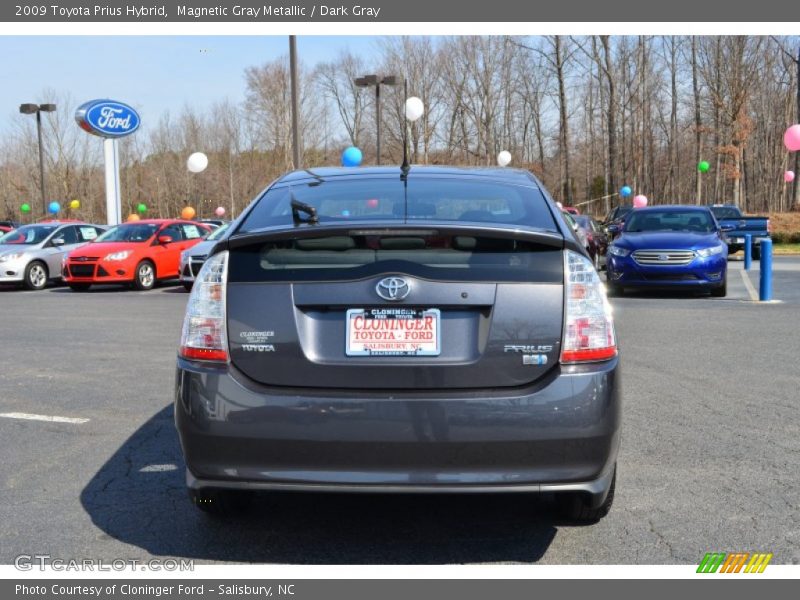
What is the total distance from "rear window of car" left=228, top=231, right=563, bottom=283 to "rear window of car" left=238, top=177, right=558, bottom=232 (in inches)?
7.7

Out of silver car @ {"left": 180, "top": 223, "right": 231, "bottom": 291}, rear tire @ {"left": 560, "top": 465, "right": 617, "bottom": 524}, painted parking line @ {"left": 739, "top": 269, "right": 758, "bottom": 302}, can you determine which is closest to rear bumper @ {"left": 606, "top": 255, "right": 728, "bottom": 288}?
painted parking line @ {"left": 739, "top": 269, "right": 758, "bottom": 302}

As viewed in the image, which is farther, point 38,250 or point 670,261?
point 38,250

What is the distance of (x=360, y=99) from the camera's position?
6550cm

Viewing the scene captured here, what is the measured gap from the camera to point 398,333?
11.0 feet

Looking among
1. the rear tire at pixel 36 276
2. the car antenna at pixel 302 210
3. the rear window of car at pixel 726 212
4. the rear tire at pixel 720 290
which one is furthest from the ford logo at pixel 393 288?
the rear window of car at pixel 726 212

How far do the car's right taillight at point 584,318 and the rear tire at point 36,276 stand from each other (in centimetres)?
1815

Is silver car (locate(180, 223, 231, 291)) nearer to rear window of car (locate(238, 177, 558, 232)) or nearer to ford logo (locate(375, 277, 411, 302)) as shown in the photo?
rear window of car (locate(238, 177, 558, 232))

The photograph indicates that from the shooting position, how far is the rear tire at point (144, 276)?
1847cm

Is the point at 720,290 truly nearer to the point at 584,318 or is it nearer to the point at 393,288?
the point at 584,318

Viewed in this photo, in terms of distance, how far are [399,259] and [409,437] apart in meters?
0.68

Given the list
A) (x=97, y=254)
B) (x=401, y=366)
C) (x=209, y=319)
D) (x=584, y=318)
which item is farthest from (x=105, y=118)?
(x=584, y=318)

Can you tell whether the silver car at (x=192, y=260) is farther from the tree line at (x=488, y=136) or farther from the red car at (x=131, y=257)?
the tree line at (x=488, y=136)

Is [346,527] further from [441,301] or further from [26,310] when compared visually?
[26,310]
